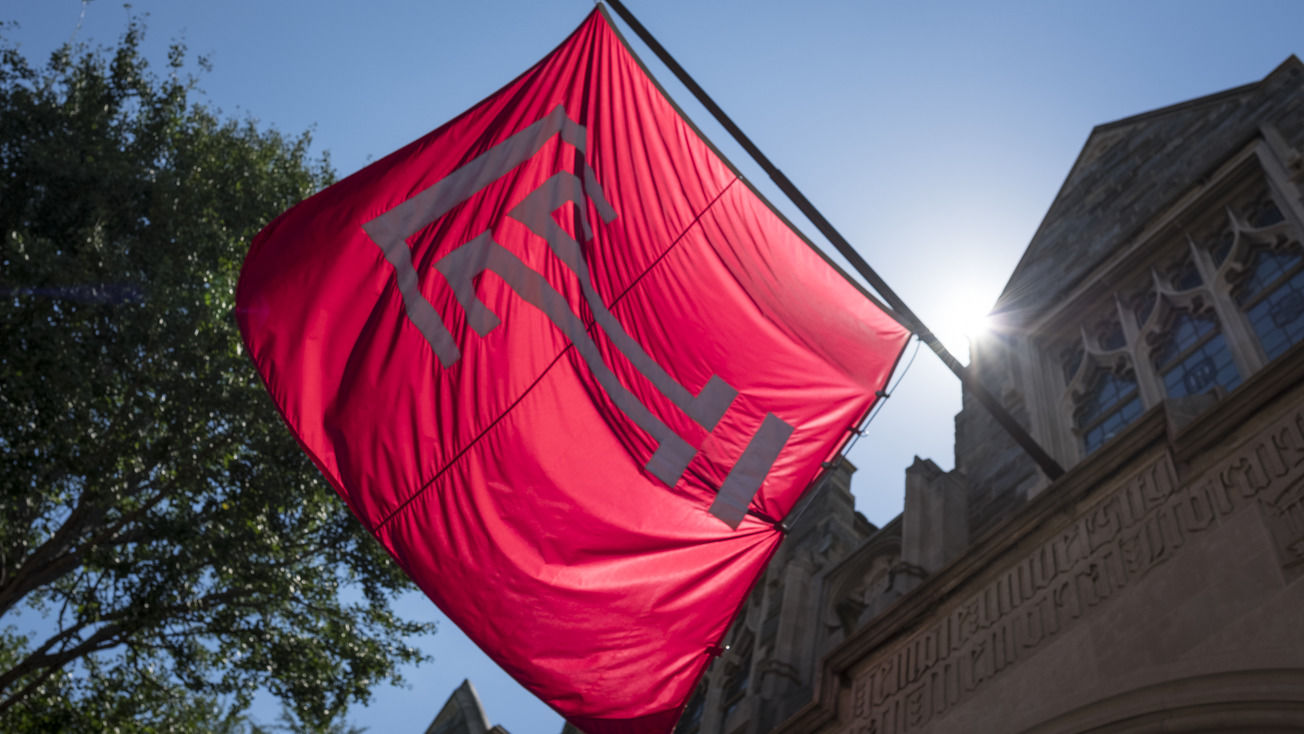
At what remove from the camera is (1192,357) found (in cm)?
807

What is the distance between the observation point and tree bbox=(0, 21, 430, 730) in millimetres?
12008

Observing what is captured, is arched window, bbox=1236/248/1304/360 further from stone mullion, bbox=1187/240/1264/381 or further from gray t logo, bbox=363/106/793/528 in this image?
gray t logo, bbox=363/106/793/528

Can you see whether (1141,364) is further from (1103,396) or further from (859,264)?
(859,264)

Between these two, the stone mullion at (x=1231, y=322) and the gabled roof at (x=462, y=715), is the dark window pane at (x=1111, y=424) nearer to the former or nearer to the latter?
the stone mullion at (x=1231, y=322)

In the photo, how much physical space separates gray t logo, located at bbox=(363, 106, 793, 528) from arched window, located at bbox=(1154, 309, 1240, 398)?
330 cm

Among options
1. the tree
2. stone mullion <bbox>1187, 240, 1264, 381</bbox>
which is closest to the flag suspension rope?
stone mullion <bbox>1187, 240, 1264, 381</bbox>

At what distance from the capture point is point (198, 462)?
1285 cm

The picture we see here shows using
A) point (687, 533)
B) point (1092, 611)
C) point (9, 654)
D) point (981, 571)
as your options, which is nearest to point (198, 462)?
point (9, 654)

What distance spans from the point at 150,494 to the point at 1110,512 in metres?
11.0

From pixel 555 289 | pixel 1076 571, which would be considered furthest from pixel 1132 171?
pixel 555 289

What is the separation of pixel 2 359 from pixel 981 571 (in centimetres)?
1019

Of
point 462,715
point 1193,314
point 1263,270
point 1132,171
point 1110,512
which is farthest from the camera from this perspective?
point 462,715

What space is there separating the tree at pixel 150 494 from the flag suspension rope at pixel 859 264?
7.34m

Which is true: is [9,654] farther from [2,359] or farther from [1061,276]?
[1061,276]
